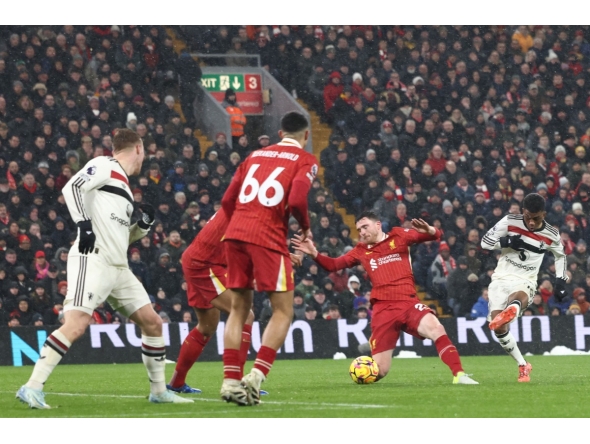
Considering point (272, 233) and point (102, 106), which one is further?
point (102, 106)

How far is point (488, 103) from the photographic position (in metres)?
24.3

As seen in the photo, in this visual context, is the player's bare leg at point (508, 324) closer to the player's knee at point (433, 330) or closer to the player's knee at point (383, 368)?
the player's knee at point (433, 330)

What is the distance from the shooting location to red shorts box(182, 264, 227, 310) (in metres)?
9.89

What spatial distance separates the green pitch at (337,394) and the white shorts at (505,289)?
0.83 meters

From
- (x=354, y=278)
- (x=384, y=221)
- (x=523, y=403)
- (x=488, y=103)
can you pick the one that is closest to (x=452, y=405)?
(x=523, y=403)

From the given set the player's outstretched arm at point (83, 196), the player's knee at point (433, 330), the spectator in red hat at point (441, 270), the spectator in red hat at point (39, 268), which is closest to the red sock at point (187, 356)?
the player's outstretched arm at point (83, 196)

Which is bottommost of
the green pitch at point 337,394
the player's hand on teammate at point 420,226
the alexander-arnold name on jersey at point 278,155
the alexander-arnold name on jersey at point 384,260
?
the green pitch at point 337,394

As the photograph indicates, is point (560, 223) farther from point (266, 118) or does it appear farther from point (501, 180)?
point (266, 118)

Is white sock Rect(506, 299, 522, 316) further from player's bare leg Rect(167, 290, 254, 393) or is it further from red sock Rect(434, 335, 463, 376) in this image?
player's bare leg Rect(167, 290, 254, 393)

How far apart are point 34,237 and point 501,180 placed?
9750 mm

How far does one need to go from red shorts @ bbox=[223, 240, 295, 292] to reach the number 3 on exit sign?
1722cm

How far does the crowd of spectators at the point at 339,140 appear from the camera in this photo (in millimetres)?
19000

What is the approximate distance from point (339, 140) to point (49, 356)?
1542 cm

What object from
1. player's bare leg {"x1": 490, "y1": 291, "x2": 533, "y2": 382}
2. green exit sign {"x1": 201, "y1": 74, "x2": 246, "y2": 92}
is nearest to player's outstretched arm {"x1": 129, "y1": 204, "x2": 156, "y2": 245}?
player's bare leg {"x1": 490, "y1": 291, "x2": 533, "y2": 382}
